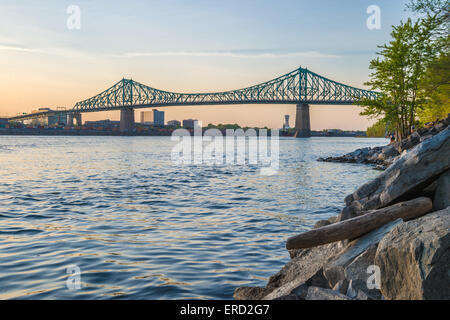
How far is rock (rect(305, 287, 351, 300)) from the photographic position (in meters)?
3.91

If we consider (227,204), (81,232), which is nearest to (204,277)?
(81,232)

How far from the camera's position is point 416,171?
6.80 m

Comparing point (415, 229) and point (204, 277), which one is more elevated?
point (415, 229)

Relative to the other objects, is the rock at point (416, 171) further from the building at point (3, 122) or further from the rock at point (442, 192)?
the building at point (3, 122)

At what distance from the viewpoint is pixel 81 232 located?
9.02 meters

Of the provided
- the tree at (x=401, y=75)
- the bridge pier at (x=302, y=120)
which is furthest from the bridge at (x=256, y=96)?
the tree at (x=401, y=75)

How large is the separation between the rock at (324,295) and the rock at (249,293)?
1.31 m

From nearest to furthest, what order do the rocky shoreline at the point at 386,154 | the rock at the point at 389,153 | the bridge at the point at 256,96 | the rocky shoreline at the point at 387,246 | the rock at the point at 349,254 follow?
the rocky shoreline at the point at 387,246
the rock at the point at 349,254
the rocky shoreline at the point at 386,154
the rock at the point at 389,153
the bridge at the point at 256,96

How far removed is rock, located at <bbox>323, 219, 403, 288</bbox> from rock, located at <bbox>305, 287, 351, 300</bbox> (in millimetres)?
909

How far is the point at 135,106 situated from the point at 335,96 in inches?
2655

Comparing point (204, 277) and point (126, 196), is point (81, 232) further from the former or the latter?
point (126, 196)

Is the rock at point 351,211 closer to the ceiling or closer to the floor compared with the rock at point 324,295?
closer to the ceiling

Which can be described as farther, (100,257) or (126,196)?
(126,196)

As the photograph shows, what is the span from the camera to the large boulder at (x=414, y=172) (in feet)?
21.9
